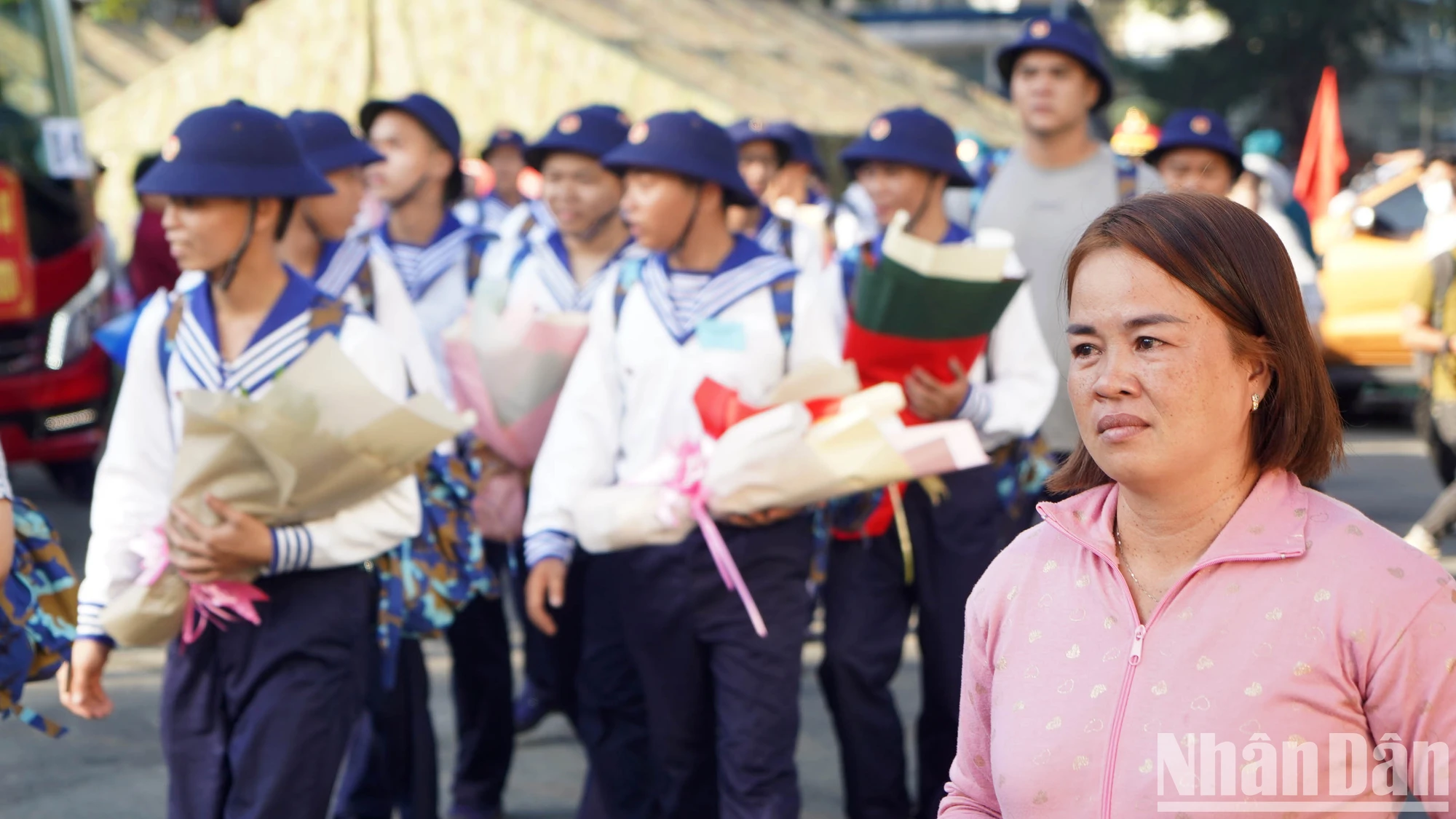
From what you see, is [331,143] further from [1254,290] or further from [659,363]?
[1254,290]

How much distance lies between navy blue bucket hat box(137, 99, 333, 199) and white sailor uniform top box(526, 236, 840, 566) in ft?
2.92

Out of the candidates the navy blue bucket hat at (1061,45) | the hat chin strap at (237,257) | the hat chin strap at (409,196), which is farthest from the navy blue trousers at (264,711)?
the navy blue bucket hat at (1061,45)

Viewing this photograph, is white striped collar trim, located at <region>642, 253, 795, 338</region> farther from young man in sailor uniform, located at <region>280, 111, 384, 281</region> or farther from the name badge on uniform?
young man in sailor uniform, located at <region>280, 111, 384, 281</region>

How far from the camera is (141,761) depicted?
608 centimetres

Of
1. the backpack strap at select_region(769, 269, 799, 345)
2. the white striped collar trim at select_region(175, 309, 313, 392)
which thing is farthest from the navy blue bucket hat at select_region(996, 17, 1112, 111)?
the white striped collar trim at select_region(175, 309, 313, 392)

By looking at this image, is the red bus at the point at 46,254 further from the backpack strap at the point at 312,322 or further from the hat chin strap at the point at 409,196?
the backpack strap at the point at 312,322

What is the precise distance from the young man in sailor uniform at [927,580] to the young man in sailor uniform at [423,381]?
1154 mm

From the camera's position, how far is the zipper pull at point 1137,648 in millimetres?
2252

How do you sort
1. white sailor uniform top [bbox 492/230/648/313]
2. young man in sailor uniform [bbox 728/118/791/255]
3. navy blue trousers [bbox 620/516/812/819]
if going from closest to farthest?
navy blue trousers [bbox 620/516/812/819] → white sailor uniform top [bbox 492/230/648/313] → young man in sailor uniform [bbox 728/118/791/255]

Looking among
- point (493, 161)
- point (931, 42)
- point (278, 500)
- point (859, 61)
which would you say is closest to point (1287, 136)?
point (931, 42)

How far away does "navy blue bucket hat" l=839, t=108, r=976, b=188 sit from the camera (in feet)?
17.6

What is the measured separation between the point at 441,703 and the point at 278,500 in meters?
3.28

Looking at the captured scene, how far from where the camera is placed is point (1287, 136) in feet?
144

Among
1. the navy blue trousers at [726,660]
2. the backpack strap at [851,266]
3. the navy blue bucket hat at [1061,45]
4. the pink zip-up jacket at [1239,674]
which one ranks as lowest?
the navy blue trousers at [726,660]
